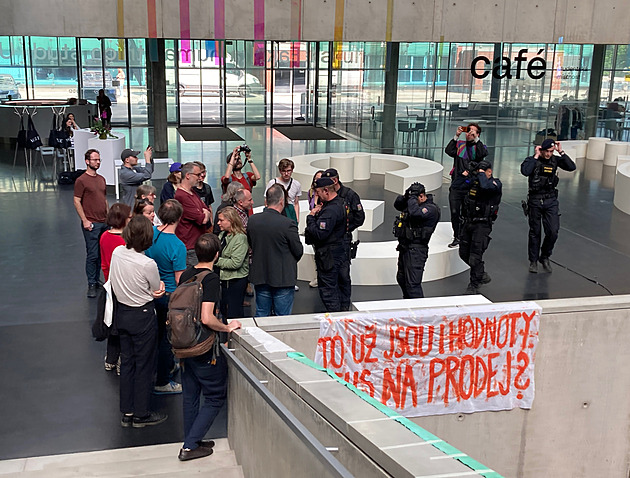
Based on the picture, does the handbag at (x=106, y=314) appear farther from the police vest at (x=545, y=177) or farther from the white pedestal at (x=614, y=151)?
the white pedestal at (x=614, y=151)

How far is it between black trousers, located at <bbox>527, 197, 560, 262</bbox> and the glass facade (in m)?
11.2

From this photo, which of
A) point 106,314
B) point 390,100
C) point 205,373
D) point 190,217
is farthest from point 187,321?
point 390,100

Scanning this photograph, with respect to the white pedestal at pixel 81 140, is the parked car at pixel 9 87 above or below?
above

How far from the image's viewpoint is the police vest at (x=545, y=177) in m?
9.41

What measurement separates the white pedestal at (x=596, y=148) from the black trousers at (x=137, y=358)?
59.5ft

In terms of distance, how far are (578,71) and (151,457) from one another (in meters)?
21.5

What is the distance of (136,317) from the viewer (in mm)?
5484

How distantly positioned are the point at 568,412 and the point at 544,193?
3.88 m

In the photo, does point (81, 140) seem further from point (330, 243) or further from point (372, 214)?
point (330, 243)

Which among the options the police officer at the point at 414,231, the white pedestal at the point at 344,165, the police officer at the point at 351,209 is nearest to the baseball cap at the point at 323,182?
the police officer at the point at 351,209

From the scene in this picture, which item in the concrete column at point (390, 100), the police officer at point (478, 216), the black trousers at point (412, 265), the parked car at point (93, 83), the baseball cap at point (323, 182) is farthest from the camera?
the parked car at point (93, 83)

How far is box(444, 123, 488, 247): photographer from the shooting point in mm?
9867

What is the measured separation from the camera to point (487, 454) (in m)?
6.28

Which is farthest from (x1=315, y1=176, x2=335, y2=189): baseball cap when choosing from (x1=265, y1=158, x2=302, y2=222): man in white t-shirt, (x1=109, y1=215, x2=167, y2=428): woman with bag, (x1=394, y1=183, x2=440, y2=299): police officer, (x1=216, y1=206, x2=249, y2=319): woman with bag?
(x1=109, y1=215, x2=167, y2=428): woman with bag
